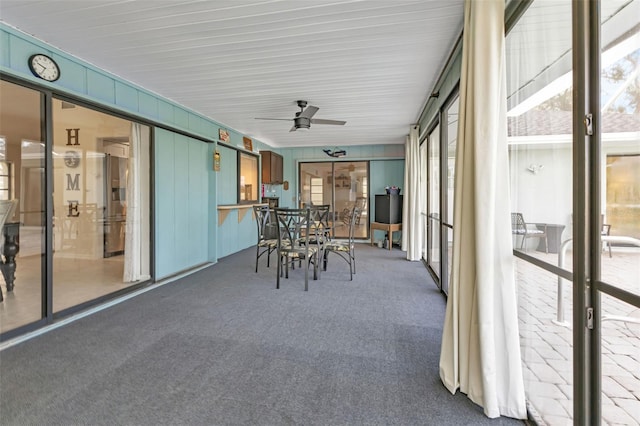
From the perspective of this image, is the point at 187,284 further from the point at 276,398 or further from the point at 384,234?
the point at 384,234

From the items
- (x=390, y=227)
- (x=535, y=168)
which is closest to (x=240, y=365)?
(x=535, y=168)

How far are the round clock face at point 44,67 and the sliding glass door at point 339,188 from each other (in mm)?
5691

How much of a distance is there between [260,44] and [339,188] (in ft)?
18.3

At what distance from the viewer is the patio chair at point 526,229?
1.55 metres

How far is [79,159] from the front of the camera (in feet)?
13.2

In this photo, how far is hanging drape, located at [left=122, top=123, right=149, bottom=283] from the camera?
377 centimetres

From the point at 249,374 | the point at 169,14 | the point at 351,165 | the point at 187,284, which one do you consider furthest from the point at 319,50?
the point at 351,165

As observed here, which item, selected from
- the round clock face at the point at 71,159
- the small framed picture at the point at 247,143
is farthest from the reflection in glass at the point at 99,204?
the small framed picture at the point at 247,143

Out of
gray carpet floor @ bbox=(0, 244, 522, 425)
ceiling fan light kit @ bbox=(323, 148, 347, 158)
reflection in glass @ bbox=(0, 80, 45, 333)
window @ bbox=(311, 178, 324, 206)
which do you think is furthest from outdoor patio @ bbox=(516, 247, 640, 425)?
window @ bbox=(311, 178, 324, 206)

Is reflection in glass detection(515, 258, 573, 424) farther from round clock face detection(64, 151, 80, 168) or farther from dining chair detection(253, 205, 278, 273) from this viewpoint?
round clock face detection(64, 151, 80, 168)

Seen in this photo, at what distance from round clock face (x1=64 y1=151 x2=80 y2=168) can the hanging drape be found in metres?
0.66

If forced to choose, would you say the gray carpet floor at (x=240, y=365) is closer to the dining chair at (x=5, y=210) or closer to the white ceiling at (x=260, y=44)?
the dining chair at (x=5, y=210)

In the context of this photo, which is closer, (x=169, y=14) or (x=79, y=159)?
(x=169, y=14)

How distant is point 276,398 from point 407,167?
5102 millimetres
